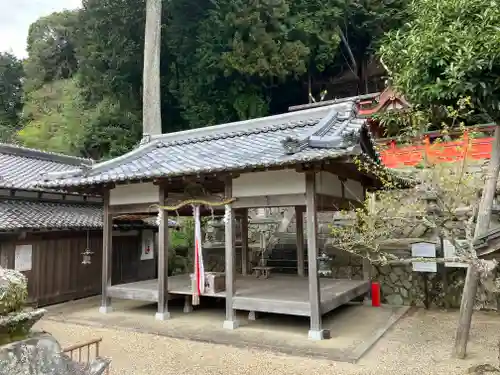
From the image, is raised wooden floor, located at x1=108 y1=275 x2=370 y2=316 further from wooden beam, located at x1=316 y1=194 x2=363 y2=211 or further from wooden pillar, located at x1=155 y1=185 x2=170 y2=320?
wooden beam, located at x1=316 y1=194 x2=363 y2=211

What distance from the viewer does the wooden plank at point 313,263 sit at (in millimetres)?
7133

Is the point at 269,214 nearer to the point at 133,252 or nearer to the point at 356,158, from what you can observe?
the point at 133,252

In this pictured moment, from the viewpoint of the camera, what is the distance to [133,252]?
545 inches

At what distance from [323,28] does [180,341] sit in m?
20.2

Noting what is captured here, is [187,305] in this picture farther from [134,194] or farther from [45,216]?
[45,216]

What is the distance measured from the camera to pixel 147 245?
14.4 metres

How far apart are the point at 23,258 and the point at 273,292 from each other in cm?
659

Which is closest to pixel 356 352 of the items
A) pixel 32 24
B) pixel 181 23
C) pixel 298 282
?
pixel 298 282

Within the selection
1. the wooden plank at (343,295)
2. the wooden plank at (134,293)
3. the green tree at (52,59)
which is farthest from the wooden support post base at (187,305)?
the green tree at (52,59)

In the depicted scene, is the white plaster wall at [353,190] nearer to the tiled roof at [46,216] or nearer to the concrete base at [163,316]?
the concrete base at [163,316]

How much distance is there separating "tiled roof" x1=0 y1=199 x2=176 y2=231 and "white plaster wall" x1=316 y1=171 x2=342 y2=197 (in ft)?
23.3

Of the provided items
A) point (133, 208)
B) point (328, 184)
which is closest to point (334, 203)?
point (328, 184)

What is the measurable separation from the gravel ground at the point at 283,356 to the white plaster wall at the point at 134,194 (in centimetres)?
299

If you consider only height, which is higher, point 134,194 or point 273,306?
point 134,194
